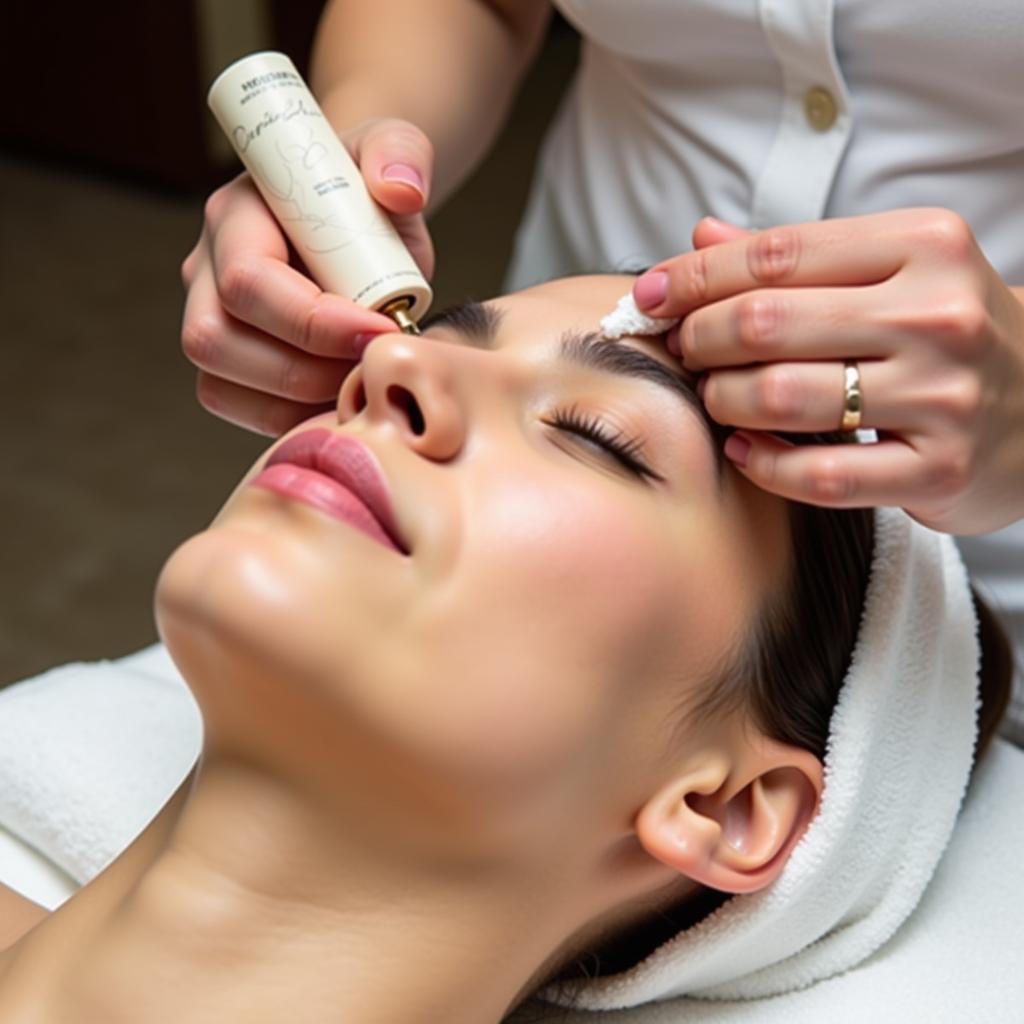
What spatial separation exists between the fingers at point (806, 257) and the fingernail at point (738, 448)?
9cm

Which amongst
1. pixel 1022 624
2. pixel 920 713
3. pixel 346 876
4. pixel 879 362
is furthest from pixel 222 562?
pixel 1022 624

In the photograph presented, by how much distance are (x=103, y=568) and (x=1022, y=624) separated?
1858 millimetres

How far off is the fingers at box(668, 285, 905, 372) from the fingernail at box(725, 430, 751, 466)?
0.08 m


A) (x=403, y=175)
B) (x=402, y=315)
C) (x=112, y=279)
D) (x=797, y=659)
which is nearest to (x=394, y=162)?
(x=403, y=175)

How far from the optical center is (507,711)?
0.90 meters

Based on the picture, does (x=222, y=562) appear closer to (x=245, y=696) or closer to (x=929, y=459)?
(x=245, y=696)

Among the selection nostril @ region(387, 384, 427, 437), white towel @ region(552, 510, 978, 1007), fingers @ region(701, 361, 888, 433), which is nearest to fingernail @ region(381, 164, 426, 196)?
nostril @ region(387, 384, 427, 437)

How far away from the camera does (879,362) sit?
0.88 metres

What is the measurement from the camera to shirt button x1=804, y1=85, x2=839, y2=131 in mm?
1251

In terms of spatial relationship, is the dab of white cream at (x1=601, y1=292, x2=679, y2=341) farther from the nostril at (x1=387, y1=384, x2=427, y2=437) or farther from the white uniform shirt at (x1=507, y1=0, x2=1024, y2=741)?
the white uniform shirt at (x1=507, y1=0, x2=1024, y2=741)

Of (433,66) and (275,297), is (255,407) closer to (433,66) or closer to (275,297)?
(275,297)

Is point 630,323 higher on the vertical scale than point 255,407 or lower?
higher

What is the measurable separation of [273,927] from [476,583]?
268 millimetres

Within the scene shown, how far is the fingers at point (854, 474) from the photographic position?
2.91 ft
